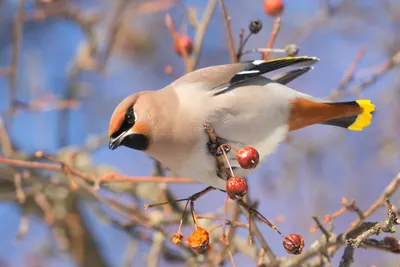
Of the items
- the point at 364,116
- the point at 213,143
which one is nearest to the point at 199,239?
the point at 213,143

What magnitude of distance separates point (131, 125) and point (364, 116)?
1.04m

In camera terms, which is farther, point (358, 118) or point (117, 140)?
point (358, 118)

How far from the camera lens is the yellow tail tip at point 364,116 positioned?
230 centimetres

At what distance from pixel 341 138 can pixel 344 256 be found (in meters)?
3.73

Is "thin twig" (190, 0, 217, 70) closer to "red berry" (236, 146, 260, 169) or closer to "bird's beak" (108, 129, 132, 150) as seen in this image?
"bird's beak" (108, 129, 132, 150)

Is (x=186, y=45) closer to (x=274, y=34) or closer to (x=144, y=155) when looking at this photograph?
(x=274, y=34)

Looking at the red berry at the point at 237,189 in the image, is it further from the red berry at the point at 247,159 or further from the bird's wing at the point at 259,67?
the bird's wing at the point at 259,67

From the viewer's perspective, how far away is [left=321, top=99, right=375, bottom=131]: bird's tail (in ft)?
7.54

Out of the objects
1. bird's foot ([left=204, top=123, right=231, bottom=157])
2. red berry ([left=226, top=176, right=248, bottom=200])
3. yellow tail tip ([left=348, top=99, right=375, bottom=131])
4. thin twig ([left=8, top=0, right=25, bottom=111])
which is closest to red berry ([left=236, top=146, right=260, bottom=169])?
red berry ([left=226, top=176, right=248, bottom=200])

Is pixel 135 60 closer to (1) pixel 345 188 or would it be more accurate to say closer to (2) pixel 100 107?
(2) pixel 100 107

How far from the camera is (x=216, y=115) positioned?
6.53 feet

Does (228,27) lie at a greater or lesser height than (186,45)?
greater

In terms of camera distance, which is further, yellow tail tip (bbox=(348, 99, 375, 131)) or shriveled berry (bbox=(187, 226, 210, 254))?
yellow tail tip (bbox=(348, 99, 375, 131))

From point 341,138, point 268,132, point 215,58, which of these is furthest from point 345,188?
point 268,132
